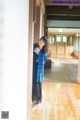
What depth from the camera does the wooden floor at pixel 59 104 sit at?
4211 millimetres

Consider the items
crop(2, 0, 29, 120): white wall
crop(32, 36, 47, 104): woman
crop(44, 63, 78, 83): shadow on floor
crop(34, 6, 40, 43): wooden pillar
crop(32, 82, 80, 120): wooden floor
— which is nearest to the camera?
crop(2, 0, 29, 120): white wall

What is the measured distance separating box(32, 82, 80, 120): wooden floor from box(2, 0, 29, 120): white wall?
111 centimetres

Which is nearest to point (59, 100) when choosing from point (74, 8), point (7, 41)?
point (7, 41)

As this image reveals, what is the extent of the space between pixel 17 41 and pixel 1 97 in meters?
0.73

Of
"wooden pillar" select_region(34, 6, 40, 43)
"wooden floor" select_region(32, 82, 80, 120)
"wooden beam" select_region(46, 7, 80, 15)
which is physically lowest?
"wooden floor" select_region(32, 82, 80, 120)

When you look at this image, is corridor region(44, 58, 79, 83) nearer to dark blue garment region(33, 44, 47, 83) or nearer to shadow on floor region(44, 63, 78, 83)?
shadow on floor region(44, 63, 78, 83)

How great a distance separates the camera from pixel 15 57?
3.01 metres

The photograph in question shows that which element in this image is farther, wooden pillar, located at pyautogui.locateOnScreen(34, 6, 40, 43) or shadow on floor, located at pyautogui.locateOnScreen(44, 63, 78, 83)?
shadow on floor, located at pyautogui.locateOnScreen(44, 63, 78, 83)

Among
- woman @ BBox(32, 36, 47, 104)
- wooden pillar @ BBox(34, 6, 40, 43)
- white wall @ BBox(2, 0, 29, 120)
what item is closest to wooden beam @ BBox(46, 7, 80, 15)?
wooden pillar @ BBox(34, 6, 40, 43)

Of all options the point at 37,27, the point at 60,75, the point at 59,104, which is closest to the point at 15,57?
the point at 59,104

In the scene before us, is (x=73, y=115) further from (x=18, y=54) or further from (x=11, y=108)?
(x=18, y=54)

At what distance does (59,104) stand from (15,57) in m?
2.28

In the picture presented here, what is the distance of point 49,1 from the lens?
23.4ft

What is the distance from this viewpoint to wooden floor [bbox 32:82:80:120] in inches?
166
